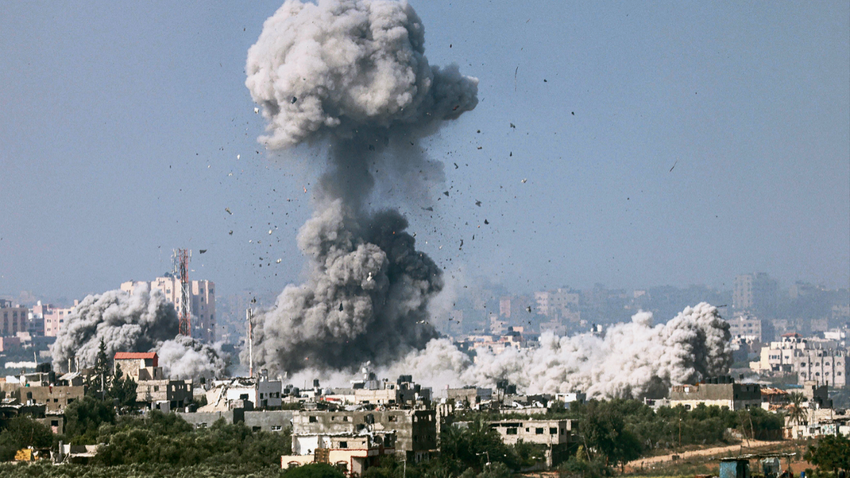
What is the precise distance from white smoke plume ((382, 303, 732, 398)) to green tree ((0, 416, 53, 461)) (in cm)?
3217

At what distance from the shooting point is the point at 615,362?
3524 inches

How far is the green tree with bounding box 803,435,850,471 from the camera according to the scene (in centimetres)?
4875

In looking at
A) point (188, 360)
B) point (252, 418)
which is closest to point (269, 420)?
point (252, 418)

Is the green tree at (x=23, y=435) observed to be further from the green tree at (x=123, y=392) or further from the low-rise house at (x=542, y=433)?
the low-rise house at (x=542, y=433)

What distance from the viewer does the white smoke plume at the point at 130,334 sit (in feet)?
308

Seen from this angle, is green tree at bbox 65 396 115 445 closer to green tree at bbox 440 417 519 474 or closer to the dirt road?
green tree at bbox 440 417 519 474

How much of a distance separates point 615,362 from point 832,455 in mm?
40082

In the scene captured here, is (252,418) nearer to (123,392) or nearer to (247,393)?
(247,393)

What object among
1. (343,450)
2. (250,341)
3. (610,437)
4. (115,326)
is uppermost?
(115,326)

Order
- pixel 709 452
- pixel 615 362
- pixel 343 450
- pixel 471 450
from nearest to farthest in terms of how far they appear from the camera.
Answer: pixel 343 450 < pixel 471 450 < pixel 709 452 < pixel 615 362

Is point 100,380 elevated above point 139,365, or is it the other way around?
point 139,365

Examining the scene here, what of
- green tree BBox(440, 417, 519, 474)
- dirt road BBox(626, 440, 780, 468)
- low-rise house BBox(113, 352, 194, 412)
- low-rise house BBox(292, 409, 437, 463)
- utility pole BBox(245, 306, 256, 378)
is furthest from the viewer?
utility pole BBox(245, 306, 256, 378)

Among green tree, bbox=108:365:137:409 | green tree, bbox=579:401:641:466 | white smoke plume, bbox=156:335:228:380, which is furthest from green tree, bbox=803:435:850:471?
white smoke plume, bbox=156:335:228:380

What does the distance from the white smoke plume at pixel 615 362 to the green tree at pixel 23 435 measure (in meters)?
32.2
